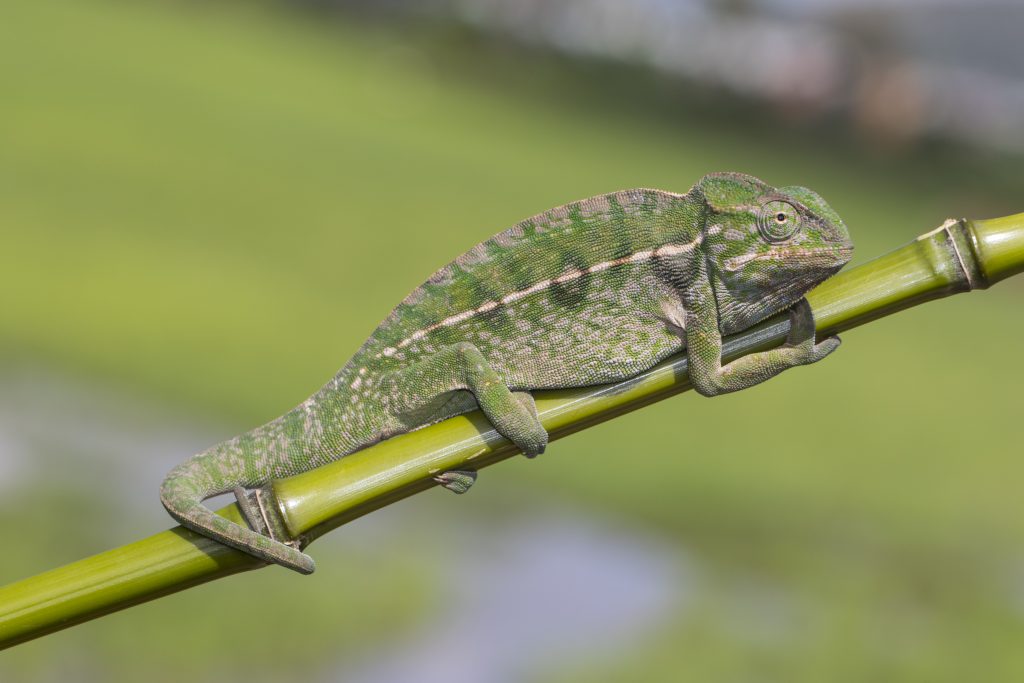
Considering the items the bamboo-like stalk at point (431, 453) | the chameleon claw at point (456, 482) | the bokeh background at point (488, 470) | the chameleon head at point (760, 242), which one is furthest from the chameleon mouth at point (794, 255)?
the bokeh background at point (488, 470)

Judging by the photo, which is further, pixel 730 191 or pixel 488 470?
pixel 488 470

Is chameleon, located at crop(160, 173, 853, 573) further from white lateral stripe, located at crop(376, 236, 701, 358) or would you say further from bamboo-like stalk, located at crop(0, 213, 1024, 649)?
bamboo-like stalk, located at crop(0, 213, 1024, 649)

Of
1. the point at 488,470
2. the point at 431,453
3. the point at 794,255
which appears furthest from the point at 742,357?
the point at 488,470

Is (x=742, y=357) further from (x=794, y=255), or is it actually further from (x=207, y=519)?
(x=207, y=519)

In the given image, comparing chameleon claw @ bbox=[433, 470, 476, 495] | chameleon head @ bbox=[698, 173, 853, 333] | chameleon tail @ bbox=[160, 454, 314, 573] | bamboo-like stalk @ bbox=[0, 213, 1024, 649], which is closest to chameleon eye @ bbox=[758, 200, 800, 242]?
chameleon head @ bbox=[698, 173, 853, 333]

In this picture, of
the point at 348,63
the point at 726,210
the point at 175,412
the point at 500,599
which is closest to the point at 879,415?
the point at 500,599

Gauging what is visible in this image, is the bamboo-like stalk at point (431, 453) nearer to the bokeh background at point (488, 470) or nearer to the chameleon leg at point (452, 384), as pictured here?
the chameleon leg at point (452, 384)
